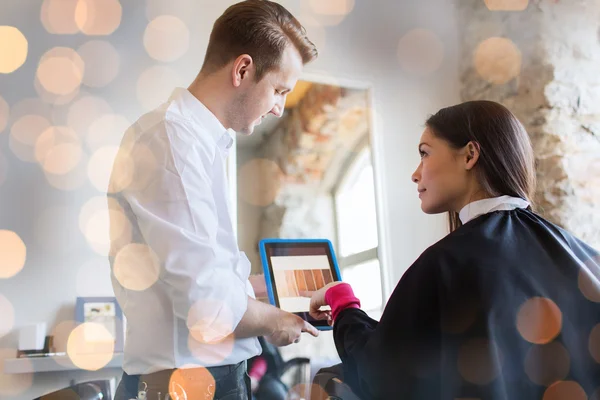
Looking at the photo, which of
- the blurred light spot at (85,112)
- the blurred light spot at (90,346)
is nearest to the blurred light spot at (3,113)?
the blurred light spot at (85,112)

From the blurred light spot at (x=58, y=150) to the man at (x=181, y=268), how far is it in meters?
1.68

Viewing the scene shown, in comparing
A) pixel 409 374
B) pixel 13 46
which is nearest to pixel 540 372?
pixel 409 374

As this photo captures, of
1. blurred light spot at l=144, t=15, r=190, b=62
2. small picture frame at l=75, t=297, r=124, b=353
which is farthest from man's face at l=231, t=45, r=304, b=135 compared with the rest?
blurred light spot at l=144, t=15, r=190, b=62

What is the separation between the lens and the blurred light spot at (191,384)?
3.88 feet

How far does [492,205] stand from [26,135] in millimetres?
2273

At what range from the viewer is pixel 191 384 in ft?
3.90

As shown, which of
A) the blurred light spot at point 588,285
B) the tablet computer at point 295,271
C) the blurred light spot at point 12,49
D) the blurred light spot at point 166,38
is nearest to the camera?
the blurred light spot at point 588,285

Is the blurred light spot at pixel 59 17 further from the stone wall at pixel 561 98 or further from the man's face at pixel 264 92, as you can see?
the stone wall at pixel 561 98

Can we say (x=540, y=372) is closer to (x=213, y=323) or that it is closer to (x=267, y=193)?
(x=213, y=323)

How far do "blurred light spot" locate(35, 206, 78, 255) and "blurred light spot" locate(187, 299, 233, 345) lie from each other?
1.82m

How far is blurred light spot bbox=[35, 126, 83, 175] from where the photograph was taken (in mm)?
2811

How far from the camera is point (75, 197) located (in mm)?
2838

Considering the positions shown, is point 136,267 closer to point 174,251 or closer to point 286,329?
point 174,251

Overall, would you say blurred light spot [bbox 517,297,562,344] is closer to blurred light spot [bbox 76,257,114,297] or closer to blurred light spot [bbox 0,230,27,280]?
blurred light spot [bbox 76,257,114,297]
